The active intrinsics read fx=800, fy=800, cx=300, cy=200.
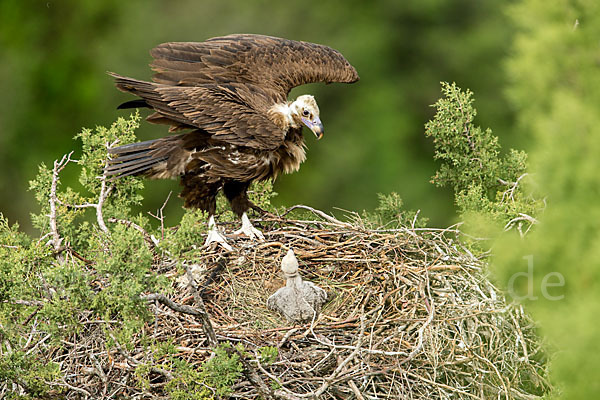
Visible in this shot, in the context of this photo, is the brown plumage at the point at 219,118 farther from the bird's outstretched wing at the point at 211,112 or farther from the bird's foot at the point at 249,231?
the bird's foot at the point at 249,231

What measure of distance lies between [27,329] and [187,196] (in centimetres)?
138

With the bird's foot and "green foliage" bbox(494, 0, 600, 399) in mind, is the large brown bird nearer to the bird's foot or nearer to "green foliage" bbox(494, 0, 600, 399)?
the bird's foot

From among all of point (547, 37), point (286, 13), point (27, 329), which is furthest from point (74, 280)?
point (286, 13)

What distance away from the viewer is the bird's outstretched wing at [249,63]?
15.7 feet

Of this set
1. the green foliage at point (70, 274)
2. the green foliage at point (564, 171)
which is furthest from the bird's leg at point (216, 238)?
the green foliage at point (564, 171)

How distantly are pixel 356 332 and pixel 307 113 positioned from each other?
1.45m

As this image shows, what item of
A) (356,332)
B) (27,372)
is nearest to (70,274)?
(27,372)

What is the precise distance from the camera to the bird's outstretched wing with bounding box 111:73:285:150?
4516 millimetres

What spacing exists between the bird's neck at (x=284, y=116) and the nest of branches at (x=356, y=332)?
70 cm

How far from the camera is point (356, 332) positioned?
3.85 metres

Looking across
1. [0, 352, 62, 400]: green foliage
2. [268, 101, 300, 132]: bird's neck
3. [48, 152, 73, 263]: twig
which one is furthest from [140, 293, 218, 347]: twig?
[268, 101, 300, 132]: bird's neck

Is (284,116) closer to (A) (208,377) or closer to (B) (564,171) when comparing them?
(A) (208,377)

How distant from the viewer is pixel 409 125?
850cm

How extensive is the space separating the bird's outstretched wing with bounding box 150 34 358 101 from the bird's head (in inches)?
7.8
